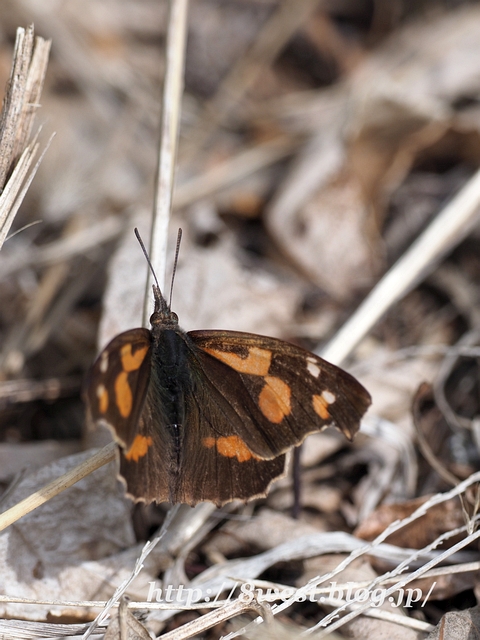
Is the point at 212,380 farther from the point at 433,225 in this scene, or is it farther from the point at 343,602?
the point at 433,225

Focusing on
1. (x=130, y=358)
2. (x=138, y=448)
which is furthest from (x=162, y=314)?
(x=138, y=448)

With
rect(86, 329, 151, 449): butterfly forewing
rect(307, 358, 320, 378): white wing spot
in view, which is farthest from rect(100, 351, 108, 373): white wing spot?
rect(307, 358, 320, 378): white wing spot

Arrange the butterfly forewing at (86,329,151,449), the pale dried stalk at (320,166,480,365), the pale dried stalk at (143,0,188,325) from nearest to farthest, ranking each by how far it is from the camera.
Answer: the butterfly forewing at (86,329,151,449) < the pale dried stalk at (143,0,188,325) < the pale dried stalk at (320,166,480,365)

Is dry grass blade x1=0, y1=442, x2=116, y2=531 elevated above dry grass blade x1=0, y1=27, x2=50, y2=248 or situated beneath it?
situated beneath

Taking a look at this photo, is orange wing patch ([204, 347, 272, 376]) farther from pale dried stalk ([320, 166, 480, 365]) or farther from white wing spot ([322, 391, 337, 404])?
pale dried stalk ([320, 166, 480, 365])

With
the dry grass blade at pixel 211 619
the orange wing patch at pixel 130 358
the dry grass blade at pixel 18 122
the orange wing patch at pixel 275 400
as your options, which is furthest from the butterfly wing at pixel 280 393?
the dry grass blade at pixel 18 122

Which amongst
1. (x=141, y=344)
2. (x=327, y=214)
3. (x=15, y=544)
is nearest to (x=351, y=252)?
(x=327, y=214)

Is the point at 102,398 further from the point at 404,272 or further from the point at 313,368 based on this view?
the point at 404,272
